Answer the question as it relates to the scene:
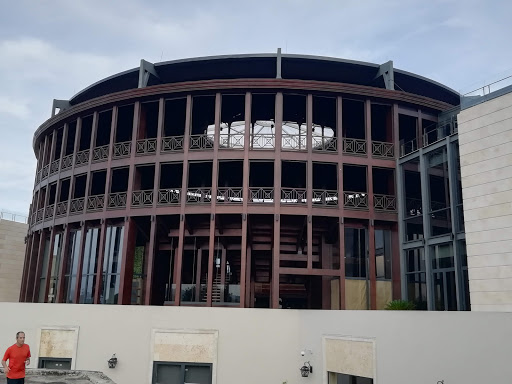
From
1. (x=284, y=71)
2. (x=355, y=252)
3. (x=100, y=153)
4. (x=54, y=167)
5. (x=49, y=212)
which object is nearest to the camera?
(x=355, y=252)

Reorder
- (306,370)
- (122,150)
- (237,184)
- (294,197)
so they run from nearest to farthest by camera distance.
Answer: (306,370)
(294,197)
(122,150)
(237,184)

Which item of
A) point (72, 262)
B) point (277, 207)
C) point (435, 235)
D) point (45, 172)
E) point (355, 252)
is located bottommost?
point (72, 262)

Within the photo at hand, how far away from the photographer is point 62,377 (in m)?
12.4

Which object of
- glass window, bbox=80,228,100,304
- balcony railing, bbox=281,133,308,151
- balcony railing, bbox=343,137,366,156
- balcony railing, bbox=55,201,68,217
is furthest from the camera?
balcony railing, bbox=55,201,68,217

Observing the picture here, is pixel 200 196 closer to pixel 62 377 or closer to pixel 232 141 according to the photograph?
pixel 232 141

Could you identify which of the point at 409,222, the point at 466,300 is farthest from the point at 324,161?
the point at 466,300

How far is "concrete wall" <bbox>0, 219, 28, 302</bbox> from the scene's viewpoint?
4256cm

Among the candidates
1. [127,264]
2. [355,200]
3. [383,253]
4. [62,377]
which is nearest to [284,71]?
[355,200]

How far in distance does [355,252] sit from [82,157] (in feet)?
54.3

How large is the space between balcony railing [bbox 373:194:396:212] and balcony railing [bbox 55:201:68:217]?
1777 cm

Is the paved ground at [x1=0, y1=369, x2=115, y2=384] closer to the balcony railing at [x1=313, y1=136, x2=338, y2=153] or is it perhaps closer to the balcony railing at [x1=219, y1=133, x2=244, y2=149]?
the balcony railing at [x1=219, y1=133, x2=244, y2=149]

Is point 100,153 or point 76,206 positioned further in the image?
point 76,206

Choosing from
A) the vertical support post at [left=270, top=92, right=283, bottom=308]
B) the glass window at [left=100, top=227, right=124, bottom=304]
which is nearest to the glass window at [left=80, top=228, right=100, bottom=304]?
the glass window at [left=100, top=227, right=124, bottom=304]

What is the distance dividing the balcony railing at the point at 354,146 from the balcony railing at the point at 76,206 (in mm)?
15063
